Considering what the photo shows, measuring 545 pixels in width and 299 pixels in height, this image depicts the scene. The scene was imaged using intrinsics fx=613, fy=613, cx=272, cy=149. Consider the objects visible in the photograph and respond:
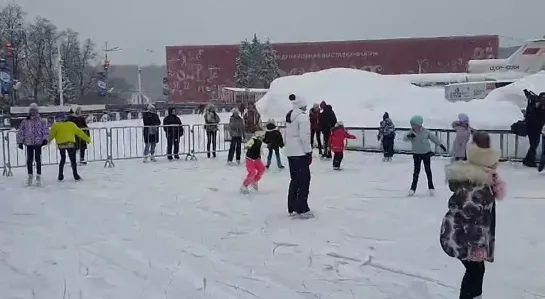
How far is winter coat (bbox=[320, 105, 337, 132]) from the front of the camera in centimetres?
1752

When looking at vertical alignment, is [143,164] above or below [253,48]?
below

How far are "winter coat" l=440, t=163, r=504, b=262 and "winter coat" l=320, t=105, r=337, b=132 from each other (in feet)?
41.5

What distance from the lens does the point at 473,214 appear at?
480cm

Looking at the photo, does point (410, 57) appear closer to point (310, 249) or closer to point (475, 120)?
point (475, 120)

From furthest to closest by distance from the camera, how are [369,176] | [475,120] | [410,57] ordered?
[410,57] → [475,120] → [369,176]

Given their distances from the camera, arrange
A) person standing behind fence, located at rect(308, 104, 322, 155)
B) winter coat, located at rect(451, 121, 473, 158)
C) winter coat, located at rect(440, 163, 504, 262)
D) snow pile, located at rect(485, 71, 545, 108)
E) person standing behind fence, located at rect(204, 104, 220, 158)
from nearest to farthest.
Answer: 1. winter coat, located at rect(440, 163, 504, 262)
2. winter coat, located at rect(451, 121, 473, 158)
3. person standing behind fence, located at rect(308, 104, 322, 155)
4. person standing behind fence, located at rect(204, 104, 220, 158)
5. snow pile, located at rect(485, 71, 545, 108)

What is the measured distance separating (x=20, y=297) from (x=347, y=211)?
5.38 m

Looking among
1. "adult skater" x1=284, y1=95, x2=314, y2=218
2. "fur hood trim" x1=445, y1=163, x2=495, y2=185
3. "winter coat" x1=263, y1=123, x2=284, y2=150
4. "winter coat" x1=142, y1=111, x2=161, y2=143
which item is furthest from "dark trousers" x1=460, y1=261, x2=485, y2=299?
"winter coat" x1=142, y1=111, x2=161, y2=143

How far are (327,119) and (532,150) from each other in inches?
224

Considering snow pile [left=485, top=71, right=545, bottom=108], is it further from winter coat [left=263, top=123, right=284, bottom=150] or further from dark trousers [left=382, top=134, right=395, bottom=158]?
winter coat [left=263, top=123, right=284, bottom=150]

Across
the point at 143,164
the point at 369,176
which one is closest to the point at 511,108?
the point at 369,176

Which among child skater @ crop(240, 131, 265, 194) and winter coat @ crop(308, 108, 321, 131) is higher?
winter coat @ crop(308, 108, 321, 131)

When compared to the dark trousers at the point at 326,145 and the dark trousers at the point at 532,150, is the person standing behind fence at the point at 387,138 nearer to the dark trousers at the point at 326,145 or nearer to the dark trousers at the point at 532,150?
the dark trousers at the point at 326,145

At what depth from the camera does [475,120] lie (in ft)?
65.0
